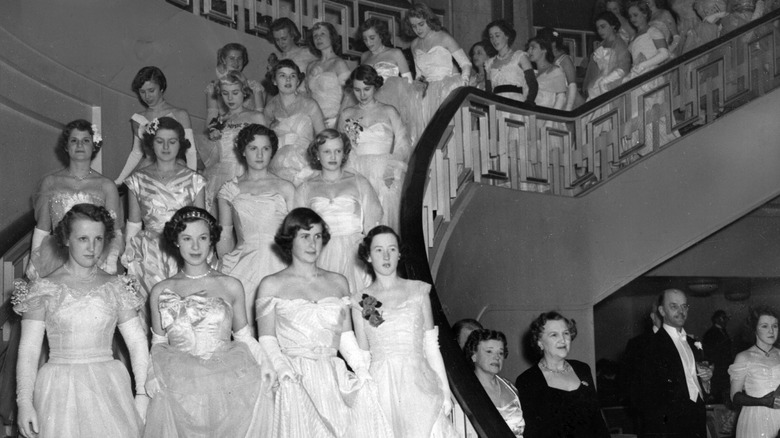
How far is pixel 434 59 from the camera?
28.0 ft

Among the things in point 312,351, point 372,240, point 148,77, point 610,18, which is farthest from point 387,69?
point 312,351

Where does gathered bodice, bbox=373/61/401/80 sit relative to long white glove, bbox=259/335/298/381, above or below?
above

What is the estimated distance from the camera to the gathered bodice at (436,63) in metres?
8.52

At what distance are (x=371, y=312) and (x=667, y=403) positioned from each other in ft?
9.10

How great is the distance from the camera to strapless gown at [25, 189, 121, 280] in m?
6.07

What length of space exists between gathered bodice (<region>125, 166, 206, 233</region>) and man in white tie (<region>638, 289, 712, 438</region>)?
3.32 metres

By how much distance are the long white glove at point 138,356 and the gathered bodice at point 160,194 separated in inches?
48.9

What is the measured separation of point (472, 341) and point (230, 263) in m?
1.50

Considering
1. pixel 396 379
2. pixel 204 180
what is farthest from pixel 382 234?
pixel 204 180

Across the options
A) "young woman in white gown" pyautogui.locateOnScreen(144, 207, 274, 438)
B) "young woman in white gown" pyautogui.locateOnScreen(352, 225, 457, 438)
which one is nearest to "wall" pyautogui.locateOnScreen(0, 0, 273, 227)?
"young woman in white gown" pyautogui.locateOnScreen(144, 207, 274, 438)

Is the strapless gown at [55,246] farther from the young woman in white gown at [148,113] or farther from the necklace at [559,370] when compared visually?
the necklace at [559,370]

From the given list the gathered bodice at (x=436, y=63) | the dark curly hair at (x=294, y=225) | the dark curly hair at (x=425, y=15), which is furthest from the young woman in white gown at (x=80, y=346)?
the dark curly hair at (x=425, y=15)

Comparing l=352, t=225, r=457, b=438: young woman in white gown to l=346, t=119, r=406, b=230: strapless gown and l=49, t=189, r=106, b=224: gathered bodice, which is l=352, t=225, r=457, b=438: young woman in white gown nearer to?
l=346, t=119, r=406, b=230: strapless gown

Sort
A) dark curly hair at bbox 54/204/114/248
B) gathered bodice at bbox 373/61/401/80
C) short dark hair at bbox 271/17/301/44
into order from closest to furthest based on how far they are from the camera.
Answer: dark curly hair at bbox 54/204/114/248, gathered bodice at bbox 373/61/401/80, short dark hair at bbox 271/17/301/44
